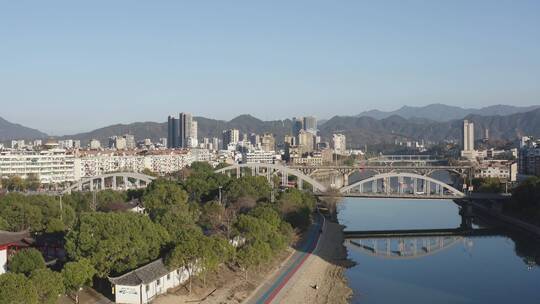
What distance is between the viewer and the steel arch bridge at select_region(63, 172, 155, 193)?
51.1 meters

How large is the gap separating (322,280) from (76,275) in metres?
9.44

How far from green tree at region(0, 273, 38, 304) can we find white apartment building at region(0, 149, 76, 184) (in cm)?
4485

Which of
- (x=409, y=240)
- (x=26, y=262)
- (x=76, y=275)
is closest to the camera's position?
(x=76, y=275)

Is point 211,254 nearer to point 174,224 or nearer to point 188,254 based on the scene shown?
point 188,254

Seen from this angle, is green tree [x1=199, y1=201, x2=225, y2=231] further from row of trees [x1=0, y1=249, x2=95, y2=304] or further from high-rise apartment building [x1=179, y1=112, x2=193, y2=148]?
high-rise apartment building [x1=179, y1=112, x2=193, y2=148]

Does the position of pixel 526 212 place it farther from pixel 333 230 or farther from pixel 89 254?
pixel 89 254

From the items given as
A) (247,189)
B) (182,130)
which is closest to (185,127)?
(182,130)

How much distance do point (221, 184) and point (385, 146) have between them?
13086 centimetres

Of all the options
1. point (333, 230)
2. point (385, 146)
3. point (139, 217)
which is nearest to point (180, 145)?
point (385, 146)

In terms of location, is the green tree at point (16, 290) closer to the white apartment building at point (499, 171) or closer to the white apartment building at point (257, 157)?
Result: the white apartment building at point (499, 171)

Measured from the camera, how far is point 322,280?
2312 centimetres

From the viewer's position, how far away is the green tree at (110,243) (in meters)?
18.8

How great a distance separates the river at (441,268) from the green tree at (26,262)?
10.1 meters

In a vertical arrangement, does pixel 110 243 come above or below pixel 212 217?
above
